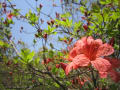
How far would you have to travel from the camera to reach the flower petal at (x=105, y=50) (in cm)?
89

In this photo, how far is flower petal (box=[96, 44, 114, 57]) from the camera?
0.89 metres

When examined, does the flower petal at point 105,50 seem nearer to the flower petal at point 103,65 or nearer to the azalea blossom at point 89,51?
the azalea blossom at point 89,51

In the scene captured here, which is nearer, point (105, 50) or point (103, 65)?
point (103, 65)

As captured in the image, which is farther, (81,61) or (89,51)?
(89,51)

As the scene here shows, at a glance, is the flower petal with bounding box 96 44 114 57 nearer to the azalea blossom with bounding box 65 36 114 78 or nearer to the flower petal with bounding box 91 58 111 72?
the azalea blossom with bounding box 65 36 114 78

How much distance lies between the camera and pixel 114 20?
1494mm

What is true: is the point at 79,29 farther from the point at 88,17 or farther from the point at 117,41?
the point at 117,41

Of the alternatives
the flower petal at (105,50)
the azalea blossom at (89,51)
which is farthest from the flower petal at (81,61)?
the flower petal at (105,50)

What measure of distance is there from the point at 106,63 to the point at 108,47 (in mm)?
167

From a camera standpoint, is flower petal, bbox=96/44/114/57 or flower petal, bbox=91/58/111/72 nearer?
flower petal, bbox=91/58/111/72

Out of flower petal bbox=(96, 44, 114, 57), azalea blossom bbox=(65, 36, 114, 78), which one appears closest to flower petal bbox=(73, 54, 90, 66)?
azalea blossom bbox=(65, 36, 114, 78)

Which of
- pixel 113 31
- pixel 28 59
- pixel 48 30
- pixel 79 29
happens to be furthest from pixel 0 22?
pixel 113 31

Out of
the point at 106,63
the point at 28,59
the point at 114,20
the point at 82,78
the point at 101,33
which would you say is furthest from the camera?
the point at 82,78

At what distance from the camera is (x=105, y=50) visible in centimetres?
90
